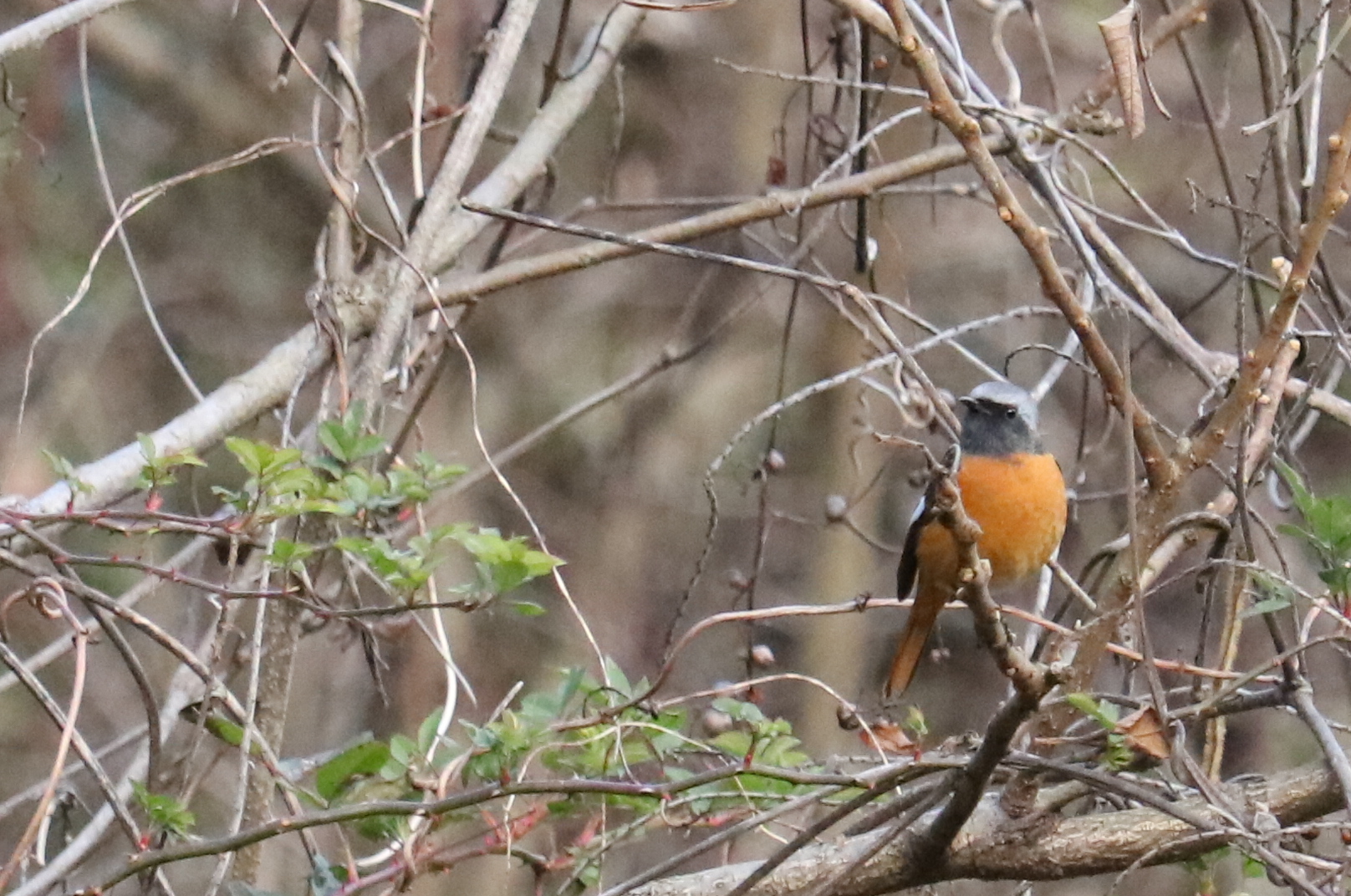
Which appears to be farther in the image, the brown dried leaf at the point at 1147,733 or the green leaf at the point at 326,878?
the green leaf at the point at 326,878

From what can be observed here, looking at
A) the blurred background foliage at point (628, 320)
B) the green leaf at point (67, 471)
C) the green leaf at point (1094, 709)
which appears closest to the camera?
the green leaf at point (1094, 709)

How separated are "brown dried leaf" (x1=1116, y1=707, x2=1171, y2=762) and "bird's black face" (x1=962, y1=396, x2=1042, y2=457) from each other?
5.36ft

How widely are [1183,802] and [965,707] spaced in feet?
16.0

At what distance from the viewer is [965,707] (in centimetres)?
739

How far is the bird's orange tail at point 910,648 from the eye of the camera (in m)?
4.21

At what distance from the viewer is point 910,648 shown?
14.3ft

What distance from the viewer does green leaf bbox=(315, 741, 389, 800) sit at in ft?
7.99

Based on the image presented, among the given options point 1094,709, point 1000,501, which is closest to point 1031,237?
point 1094,709

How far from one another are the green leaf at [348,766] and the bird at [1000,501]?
1656 mm

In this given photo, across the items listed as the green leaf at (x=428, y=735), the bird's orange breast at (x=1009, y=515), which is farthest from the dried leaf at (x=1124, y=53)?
the bird's orange breast at (x=1009, y=515)

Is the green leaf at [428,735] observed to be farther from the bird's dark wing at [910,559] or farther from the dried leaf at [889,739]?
the bird's dark wing at [910,559]

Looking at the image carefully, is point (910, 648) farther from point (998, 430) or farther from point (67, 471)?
point (67, 471)

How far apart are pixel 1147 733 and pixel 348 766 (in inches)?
47.4

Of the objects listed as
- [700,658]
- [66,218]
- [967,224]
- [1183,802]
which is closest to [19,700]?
[66,218]
